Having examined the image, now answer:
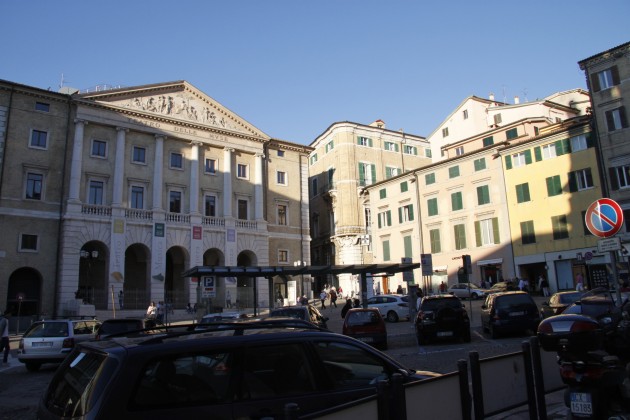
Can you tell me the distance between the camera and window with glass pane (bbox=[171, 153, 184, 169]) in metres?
41.4

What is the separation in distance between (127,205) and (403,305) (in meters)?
23.4

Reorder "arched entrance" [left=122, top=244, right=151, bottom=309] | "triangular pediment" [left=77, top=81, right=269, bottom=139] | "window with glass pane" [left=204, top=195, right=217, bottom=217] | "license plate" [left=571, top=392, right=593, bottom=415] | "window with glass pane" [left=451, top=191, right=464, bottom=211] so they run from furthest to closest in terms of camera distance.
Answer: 1. "window with glass pane" [left=451, top=191, right=464, bottom=211]
2. "window with glass pane" [left=204, top=195, right=217, bottom=217]
3. "arched entrance" [left=122, top=244, right=151, bottom=309]
4. "triangular pediment" [left=77, top=81, right=269, bottom=139]
5. "license plate" [left=571, top=392, right=593, bottom=415]

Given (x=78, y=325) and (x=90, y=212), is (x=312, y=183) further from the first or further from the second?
(x=78, y=325)

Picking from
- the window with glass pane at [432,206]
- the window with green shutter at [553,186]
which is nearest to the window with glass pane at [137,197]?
the window with glass pane at [432,206]

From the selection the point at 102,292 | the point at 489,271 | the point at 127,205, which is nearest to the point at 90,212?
the point at 127,205

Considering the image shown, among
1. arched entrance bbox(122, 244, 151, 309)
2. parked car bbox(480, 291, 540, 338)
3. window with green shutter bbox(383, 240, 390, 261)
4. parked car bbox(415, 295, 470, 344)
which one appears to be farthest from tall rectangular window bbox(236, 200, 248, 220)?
parked car bbox(480, 291, 540, 338)

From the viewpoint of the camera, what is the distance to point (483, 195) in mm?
41594

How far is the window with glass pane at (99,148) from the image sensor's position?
3772 cm

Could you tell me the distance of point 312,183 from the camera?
207ft

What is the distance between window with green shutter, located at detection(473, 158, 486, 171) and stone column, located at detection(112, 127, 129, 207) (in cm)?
3013

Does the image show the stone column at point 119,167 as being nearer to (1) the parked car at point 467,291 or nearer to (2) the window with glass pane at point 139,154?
(2) the window with glass pane at point 139,154

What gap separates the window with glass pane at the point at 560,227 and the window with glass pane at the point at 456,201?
827cm

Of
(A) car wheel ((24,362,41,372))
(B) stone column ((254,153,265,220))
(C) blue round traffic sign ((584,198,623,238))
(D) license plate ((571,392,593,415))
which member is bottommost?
(A) car wheel ((24,362,41,372))

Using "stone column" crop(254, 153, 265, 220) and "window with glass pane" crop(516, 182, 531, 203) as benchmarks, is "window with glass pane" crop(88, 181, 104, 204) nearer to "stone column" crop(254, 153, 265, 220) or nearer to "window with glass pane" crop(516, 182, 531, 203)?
"stone column" crop(254, 153, 265, 220)
